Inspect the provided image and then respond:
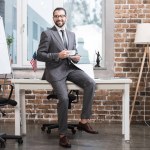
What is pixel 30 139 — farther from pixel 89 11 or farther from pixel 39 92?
pixel 89 11

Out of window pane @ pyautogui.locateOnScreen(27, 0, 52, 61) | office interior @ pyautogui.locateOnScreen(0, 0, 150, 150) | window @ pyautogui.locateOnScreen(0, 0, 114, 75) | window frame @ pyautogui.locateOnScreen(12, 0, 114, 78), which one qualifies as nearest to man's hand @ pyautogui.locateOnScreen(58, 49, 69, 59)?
office interior @ pyautogui.locateOnScreen(0, 0, 150, 150)

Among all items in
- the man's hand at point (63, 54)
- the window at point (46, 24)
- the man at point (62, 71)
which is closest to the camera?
the man at point (62, 71)

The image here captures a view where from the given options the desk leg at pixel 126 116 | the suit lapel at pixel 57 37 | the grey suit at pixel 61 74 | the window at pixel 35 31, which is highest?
the window at pixel 35 31

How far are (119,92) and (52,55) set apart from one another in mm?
1934

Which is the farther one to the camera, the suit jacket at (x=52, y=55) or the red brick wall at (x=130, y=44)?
the red brick wall at (x=130, y=44)

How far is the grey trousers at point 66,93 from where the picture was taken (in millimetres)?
3836

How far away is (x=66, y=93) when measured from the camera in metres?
3.94

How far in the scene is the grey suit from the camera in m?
3.89

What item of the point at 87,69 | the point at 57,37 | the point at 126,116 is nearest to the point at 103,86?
the point at 87,69

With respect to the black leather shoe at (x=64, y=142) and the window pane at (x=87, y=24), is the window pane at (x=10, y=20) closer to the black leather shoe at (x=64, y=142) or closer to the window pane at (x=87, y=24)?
the window pane at (x=87, y=24)

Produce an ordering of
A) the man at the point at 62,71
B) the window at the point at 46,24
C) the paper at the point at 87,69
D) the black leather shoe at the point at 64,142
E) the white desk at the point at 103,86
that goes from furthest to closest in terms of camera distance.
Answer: the window at the point at 46,24
the paper at the point at 87,69
the white desk at the point at 103,86
the man at the point at 62,71
the black leather shoe at the point at 64,142

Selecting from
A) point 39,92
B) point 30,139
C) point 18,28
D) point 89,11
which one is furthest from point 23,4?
point 30,139

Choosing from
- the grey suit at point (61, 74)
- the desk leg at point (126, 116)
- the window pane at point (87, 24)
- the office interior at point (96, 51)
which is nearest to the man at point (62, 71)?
the grey suit at point (61, 74)

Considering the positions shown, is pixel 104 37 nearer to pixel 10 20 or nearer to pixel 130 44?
pixel 130 44
